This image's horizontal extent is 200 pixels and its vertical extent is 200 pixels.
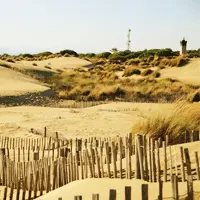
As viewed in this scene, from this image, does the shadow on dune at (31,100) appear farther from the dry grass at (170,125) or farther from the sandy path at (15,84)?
the dry grass at (170,125)

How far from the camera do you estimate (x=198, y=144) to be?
28.3 ft

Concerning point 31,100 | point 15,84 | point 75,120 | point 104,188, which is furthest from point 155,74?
point 104,188

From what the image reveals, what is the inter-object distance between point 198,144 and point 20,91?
22.1m

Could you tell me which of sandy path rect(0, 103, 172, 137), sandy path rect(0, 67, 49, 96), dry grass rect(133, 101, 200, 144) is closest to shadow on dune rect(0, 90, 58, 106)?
sandy path rect(0, 67, 49, 96)

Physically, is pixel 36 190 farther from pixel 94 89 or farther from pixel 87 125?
pixel 94 89

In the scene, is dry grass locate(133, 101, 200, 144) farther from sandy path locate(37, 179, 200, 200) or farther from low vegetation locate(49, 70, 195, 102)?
low vegetation locate(49, 70, 195, 102)

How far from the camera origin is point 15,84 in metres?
33.2

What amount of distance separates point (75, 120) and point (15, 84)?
50.8ft

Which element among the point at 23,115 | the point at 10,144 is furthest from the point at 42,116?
the point at 10,144

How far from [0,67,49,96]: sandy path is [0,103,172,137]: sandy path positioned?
6.26 m

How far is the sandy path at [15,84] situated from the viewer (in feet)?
96.6

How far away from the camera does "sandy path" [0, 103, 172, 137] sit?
15.9 meters

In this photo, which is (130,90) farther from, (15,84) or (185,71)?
(185,71)

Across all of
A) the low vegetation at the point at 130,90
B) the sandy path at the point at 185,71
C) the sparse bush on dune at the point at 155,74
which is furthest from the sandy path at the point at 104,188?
the sandy path at the point at 185,71
